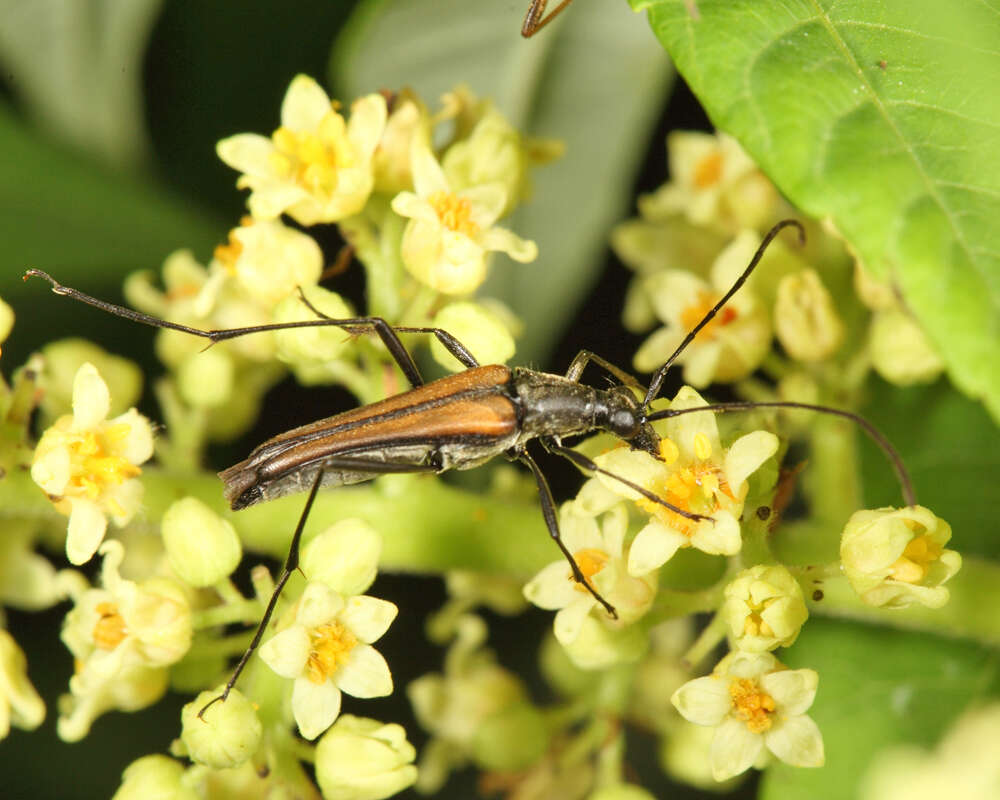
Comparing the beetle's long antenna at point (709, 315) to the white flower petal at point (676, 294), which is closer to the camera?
the beetle's long antenna at point (709, 315)

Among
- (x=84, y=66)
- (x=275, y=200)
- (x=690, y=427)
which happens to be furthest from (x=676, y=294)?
(x=84, y=66)

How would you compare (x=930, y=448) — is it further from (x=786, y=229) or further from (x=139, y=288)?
(x=139, y=288)

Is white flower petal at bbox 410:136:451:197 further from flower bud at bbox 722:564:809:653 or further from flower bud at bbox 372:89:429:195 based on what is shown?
flower bud at bbox 722:564:809:653

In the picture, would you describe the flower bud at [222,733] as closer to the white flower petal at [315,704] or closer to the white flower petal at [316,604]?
the white flower petal at [315,704]

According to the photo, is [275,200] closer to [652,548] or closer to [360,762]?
[652,548]

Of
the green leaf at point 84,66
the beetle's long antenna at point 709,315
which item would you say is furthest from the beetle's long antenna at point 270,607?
the green leaf at point 84,66

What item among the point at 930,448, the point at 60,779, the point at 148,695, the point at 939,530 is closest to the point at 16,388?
the point at 148,695
